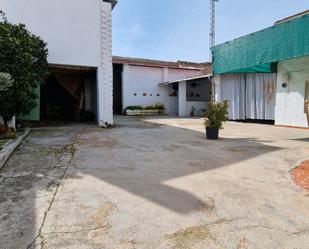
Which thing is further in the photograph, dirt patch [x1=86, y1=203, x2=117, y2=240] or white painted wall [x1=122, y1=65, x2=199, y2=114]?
white painted wall [x1=122, y1=65, x2=199, y2=114]

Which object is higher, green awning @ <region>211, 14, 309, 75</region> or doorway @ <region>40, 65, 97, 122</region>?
green awning @ <region>211, 14, 309, 75</region>

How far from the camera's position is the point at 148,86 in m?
20.4

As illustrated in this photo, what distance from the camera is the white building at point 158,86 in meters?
19.4

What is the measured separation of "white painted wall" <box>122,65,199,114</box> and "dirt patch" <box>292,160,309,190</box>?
16042mm

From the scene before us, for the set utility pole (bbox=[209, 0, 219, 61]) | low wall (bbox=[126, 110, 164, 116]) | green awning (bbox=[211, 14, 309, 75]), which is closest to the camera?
A: green awning (bbox=[211, 14, 309, 75])

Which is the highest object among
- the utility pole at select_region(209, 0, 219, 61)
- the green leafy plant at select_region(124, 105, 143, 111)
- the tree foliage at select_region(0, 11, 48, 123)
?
the utility pole at select_region(209, 0, 219, 61)

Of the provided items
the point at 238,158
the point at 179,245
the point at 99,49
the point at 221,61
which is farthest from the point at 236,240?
the point at 221,61

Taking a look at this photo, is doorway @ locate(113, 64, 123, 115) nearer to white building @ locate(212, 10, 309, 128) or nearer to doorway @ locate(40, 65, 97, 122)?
doorway @ locate(40, 65, 97, 122)

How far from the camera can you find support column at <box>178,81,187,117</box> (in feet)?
62.2

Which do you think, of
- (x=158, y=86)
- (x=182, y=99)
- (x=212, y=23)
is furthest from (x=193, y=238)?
(x=212, y=23)

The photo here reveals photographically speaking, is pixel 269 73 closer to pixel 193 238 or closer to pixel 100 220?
pixel 193 238

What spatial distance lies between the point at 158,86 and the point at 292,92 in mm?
11668

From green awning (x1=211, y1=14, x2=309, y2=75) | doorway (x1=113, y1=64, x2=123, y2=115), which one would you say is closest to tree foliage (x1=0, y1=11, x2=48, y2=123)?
green awning (x1=211, y1=14, x2=309, y2=75)

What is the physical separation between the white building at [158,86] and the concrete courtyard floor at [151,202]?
576 inches
